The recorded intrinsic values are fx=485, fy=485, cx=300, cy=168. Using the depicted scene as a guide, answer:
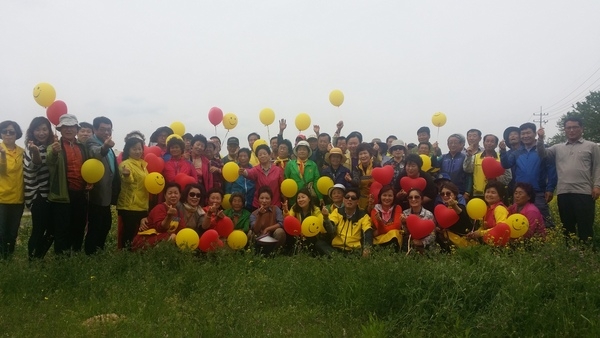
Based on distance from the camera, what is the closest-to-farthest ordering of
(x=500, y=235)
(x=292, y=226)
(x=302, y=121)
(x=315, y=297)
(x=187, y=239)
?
(x=315, y=297) → (x=500, y=235) → (x=187, y=239) → (x=292, y=226) → (x=302, y=121)

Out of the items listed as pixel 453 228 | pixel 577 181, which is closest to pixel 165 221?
pixel 453 228

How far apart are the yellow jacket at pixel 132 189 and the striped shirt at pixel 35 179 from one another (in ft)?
2.81

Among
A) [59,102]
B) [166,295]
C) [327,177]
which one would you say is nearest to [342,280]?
[166,295]

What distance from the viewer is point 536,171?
6441 mm

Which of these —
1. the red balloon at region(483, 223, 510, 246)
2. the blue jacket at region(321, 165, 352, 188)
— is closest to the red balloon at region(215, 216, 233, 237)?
the blue jacket at region(321, 165, 352, 188)

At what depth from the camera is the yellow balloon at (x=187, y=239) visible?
5746 mm

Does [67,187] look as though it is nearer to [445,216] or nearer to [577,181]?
[445,216]

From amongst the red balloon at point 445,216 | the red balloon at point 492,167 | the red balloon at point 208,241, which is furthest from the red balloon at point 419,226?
the red balloon at point 208,241

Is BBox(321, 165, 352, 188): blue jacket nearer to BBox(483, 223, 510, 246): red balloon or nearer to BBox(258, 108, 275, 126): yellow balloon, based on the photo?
BBox(258, 108, 275, 126): yellow balloon

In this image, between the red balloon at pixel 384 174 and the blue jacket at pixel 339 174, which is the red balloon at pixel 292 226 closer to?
the blue jacket at pixel 339 174

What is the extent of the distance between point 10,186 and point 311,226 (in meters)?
3.65

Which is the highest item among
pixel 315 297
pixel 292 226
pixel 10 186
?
pixel 10 186

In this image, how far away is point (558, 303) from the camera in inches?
146

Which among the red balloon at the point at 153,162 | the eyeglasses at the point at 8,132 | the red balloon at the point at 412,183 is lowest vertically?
the red balloon at the point at 412,183
